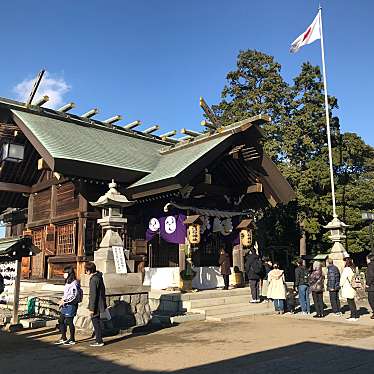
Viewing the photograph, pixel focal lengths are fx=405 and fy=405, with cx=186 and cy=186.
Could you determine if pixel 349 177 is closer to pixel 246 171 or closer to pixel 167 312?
pixel 246 171

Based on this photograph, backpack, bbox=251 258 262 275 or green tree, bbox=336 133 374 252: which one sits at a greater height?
green tree, bbox=336 133 374 252

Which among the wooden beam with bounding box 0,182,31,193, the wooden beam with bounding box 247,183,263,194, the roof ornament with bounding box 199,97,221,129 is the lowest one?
the wooden beam with bounding box 247,183,263,194

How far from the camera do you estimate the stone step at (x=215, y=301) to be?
1175 cm

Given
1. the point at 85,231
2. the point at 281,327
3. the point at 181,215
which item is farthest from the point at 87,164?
the point at 281,327

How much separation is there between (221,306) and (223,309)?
37cm

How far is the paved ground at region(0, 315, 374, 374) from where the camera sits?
5859 millimetres

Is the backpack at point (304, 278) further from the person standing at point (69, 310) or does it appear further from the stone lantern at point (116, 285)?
the person standing at point (69, 310)

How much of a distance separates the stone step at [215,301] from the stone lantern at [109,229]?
330 centimetres

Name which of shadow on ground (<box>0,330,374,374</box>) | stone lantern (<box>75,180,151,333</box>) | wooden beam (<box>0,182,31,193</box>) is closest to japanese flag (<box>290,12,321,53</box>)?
wooden beam (<box>0,182,31,193</box>)

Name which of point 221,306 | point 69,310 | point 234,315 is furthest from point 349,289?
point 69,310

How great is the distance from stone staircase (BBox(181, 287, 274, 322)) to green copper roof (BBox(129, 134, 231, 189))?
12.7ft

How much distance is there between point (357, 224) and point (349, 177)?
398 centimetres

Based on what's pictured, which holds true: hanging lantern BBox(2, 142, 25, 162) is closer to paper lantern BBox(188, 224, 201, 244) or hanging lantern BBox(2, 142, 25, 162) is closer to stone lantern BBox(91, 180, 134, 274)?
stone lantern BBox(91, 180, 134, 274)

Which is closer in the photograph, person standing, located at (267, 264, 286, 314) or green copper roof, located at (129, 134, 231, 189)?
person standing, located at (267, 264, 286, 314)
